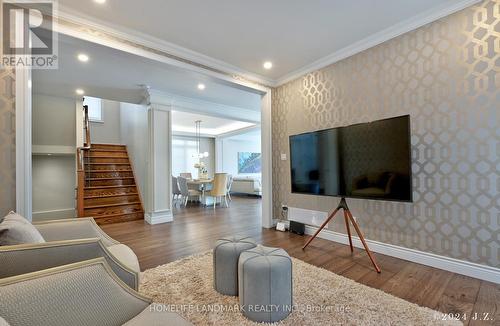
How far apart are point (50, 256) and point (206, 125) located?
8.40 metres

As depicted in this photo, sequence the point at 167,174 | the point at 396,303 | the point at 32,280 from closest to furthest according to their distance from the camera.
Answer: the point at 32,280 < the point at 396,303 < the point at 167,174

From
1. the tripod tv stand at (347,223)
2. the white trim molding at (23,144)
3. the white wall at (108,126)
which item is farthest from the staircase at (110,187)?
the tripod tv stand at (347,223)

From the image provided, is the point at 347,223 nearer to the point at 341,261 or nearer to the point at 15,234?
the point at 341,261

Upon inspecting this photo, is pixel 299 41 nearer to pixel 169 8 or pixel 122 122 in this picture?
pixel 169 8

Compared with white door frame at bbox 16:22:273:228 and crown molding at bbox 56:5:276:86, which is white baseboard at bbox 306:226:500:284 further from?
crown molding at bbox 56:5:276:86

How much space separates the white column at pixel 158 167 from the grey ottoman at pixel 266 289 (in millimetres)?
3521

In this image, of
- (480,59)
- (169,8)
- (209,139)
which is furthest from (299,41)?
(209,139)

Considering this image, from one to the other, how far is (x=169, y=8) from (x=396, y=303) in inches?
132

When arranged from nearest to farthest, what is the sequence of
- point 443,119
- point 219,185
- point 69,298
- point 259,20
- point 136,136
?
point 69,298, point 443,119, point 259,20, point 136,136, point 219,185

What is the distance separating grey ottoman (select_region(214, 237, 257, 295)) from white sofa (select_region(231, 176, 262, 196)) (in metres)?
6.72

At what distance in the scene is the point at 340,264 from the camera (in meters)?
2.51

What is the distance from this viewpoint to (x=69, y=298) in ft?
2.89

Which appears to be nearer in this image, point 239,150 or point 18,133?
point 18,133

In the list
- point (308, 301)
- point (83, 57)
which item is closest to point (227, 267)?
point (308, 301)
